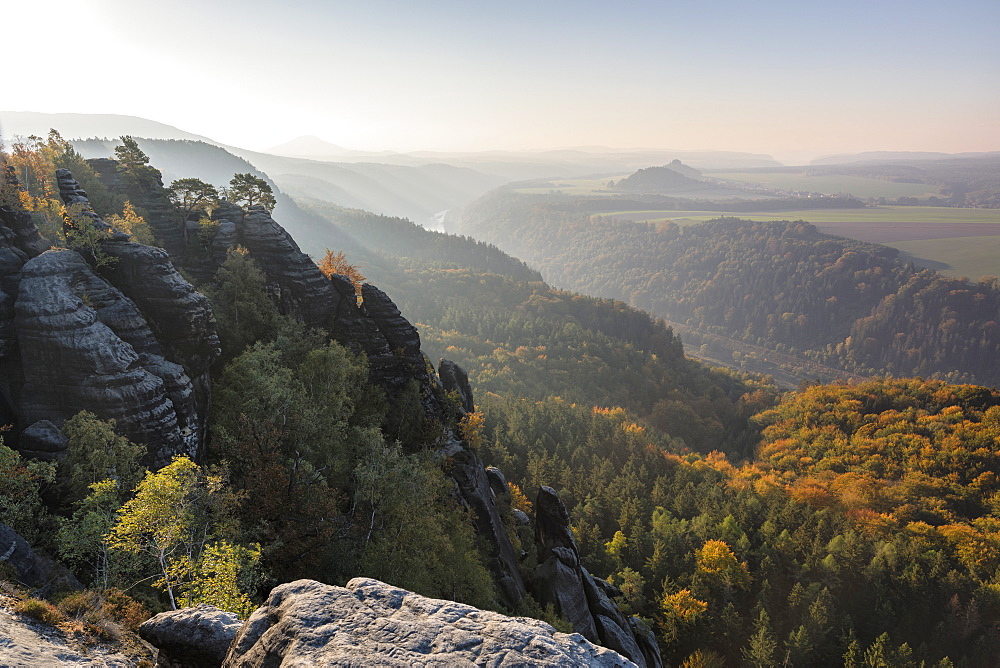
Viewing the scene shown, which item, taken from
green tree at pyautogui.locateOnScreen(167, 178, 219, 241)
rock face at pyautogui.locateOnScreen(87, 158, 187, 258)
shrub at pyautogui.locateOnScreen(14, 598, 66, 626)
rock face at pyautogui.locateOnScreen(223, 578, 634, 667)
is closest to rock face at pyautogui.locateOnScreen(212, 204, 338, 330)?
green tree at pyautogui.locateOnScreen(167, 178, 219, 241)

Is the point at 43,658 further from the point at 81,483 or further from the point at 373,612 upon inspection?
the point at 81,483

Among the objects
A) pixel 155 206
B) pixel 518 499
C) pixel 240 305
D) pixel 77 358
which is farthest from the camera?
pixel 518 499

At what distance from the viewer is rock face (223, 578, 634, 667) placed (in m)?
10.7

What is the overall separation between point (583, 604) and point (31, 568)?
43.3 metres

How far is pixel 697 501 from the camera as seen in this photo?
9431cm

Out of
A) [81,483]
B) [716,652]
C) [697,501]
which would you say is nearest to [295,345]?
[81,483]

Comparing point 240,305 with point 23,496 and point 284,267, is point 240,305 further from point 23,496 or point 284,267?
point 23,496

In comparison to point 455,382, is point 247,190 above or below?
above

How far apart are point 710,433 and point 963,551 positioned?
91820 mm

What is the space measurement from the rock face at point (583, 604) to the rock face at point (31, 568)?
126 feet

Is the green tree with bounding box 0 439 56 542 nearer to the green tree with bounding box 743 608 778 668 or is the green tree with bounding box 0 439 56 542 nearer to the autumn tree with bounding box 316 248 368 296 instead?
the autumn tree with bounding box 316 248 368 296

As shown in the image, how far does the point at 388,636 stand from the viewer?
1127 cm

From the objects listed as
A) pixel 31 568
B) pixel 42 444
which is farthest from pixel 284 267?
pixel 31 568

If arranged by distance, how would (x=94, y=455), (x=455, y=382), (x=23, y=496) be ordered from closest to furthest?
1. (x=23, y=496)
2. (x=94, y=455)
3. (x=455, y=382)
